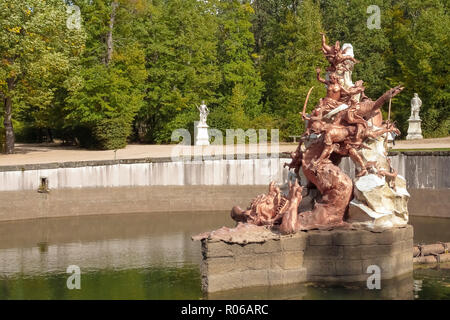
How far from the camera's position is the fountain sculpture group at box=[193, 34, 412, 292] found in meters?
22.0

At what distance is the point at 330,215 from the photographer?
23562 mm

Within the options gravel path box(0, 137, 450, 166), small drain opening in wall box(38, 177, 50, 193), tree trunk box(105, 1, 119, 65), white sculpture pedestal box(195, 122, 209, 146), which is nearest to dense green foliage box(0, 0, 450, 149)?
tree trunk box(105, 1, 119, 65)

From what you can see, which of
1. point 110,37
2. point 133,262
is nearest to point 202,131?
point 110,37

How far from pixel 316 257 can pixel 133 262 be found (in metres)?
7.48

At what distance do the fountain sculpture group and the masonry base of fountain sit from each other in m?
0.03

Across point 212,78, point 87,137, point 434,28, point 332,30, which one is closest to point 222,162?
→ point 87,137

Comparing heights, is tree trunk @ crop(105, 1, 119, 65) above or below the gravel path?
above

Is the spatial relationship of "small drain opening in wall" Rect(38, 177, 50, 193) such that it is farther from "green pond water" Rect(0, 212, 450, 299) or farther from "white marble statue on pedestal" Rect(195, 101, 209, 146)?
"white marble statue on pedestal" Rect(195, 101, 209, 146)

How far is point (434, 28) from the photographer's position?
5772 cm

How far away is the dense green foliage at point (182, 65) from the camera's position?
48219 mm

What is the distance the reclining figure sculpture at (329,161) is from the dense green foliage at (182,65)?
2615 centimetres

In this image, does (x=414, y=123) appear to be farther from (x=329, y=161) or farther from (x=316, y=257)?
(x=316, y=257)

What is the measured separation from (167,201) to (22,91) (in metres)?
14.2

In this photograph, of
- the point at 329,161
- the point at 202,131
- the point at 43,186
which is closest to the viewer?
the point at 329,161
